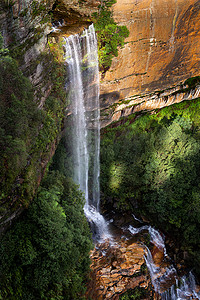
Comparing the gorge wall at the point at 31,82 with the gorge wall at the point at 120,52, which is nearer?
the gorge wall at the point at 31,82

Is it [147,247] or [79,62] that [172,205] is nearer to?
[147,247]

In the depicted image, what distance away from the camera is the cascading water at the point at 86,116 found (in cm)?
756

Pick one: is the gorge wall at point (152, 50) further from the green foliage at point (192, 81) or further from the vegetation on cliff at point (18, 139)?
the vegetation on cliff at point (18, 139)

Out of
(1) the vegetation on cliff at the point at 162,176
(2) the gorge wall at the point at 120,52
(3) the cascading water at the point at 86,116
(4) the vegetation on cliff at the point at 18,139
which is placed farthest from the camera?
(1) the vegetation on cliff at the point at 162,176

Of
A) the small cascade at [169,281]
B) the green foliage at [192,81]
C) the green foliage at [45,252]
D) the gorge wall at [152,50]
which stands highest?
the gorge wall at [152,50]

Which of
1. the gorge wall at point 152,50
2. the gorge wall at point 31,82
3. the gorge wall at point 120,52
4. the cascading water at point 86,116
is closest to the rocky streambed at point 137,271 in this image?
the cascading water at point 86,116

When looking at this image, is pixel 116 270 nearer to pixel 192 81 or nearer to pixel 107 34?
pixel 107 34

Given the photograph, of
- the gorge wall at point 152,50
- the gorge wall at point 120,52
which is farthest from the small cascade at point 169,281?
the gorge wall at point 152,50

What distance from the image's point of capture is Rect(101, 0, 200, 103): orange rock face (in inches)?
288

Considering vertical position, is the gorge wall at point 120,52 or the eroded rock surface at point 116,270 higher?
the gorge wall at point 120,52

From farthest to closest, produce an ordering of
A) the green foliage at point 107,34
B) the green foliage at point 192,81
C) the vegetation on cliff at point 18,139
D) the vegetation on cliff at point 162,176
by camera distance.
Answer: the green foliage at point 192,81
the vegetation on cliff at point 162,176
the green foliage at point 107,34
the vegetation on cliff at point 18,139

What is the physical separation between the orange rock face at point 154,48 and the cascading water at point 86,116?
3.30 ft

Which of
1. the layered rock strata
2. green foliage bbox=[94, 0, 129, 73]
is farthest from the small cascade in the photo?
green foliage bbox=[94, 0, 129, 73]

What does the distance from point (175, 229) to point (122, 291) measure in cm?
447
